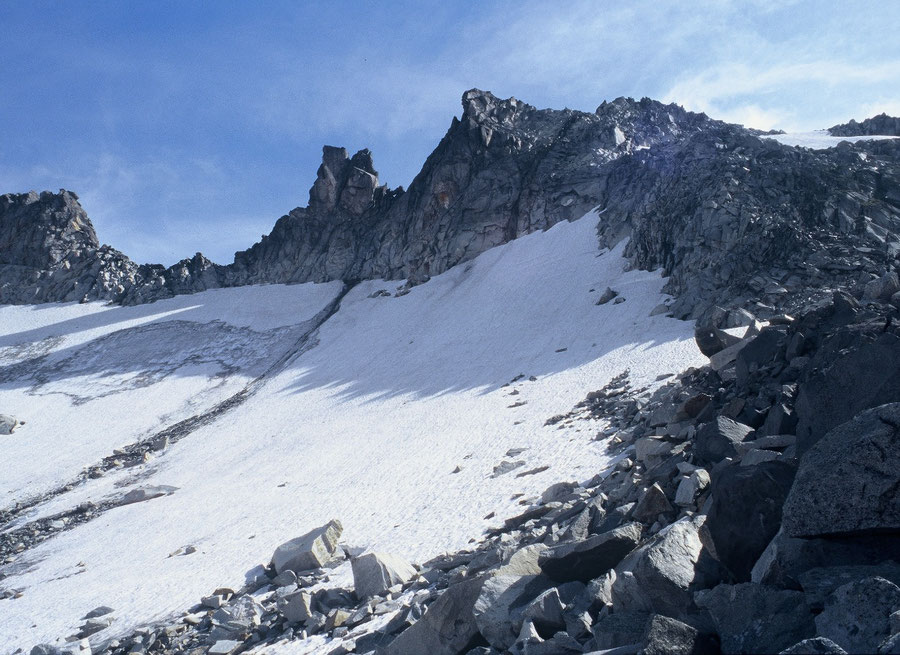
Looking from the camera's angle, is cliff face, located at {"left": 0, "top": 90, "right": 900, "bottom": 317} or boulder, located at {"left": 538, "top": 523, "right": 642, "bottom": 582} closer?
boulder, located at {"left": 538, "top": 523, "right": 642, "bottom": 582}

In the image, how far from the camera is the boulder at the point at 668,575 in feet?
16.9

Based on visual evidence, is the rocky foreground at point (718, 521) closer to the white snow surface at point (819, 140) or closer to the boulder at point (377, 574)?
the boulder at point (377, 574)

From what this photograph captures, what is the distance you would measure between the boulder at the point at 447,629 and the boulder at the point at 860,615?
3702 mm

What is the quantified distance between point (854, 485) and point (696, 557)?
5.46 feet

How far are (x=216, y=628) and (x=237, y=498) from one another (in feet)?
33.5

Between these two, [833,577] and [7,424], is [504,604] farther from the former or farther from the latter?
[7,424]

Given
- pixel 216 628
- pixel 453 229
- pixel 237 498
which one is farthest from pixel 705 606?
pixel 453 229

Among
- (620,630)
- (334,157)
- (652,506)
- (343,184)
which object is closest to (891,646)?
(620,630)

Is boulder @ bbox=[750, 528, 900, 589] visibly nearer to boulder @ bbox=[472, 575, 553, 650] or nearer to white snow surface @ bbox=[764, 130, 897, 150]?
boulder @ bbox=[472, 575, 553, 650]

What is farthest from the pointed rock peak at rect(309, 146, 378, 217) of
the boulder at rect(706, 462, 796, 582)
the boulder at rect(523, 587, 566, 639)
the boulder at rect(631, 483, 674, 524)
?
the boulder at rect(706, 462, 796, 582)

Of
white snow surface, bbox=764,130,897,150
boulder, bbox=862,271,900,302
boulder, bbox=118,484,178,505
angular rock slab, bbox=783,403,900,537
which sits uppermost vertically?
white snow surface, bbox=764,130,897,150

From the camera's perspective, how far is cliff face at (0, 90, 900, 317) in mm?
27422

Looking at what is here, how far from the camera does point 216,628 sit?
971cm

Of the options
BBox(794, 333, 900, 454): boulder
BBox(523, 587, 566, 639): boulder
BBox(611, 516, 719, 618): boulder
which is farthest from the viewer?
BBox(794, 333, 900, 454): boulder
